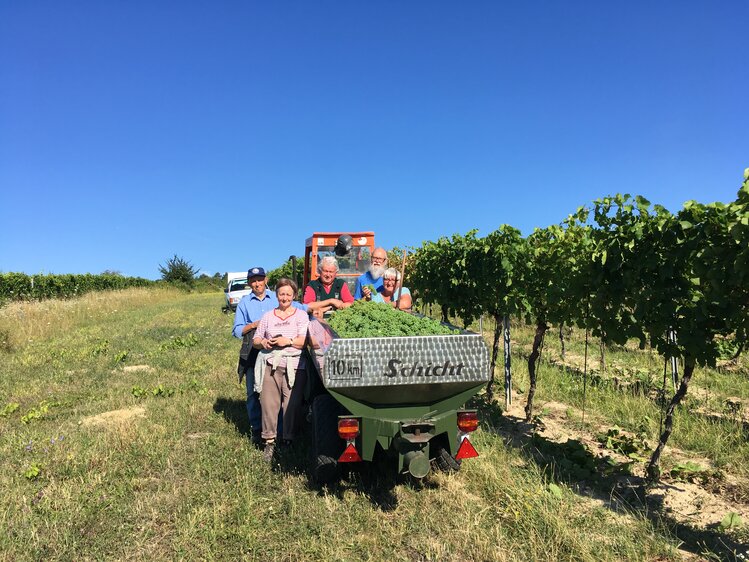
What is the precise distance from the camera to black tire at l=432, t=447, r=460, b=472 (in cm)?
375

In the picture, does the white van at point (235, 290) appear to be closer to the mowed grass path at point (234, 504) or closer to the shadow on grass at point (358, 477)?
the mowed grass path at point (234, 504)

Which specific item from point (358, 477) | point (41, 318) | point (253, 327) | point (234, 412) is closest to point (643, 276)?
point (358, 477)

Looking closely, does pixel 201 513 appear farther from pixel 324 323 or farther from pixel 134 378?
pixel 134 378

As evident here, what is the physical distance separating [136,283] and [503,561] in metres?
52.0

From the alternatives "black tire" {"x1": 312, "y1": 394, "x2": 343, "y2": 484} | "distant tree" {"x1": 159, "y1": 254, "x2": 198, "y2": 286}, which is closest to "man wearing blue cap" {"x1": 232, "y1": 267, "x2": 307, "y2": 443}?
"black tire" {"x1": 312, "y1": 394, "x2": 343, "y2": 484}

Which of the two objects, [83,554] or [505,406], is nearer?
[83,554]

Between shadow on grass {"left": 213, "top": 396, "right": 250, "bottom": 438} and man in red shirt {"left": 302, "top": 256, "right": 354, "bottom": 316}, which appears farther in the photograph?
shadow on grass {"left": 213, "top": 396, "right": 250, "bottom": 438}

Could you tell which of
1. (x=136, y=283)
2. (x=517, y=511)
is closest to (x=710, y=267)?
(x=517, y=511)

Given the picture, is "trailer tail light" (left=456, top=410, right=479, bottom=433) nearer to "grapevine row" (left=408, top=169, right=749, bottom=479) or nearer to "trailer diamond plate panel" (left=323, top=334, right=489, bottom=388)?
"trailer diamond plate panel" (left=323, top=334, right=489, bottom=388)

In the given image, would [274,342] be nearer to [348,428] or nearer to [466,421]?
[348,428]

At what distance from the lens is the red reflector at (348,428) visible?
11.2 ft

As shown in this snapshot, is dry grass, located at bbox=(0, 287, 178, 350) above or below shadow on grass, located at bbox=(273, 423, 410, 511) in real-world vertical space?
above

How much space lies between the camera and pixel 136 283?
158ft

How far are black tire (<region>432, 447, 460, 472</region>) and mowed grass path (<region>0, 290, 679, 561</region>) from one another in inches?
4.5
